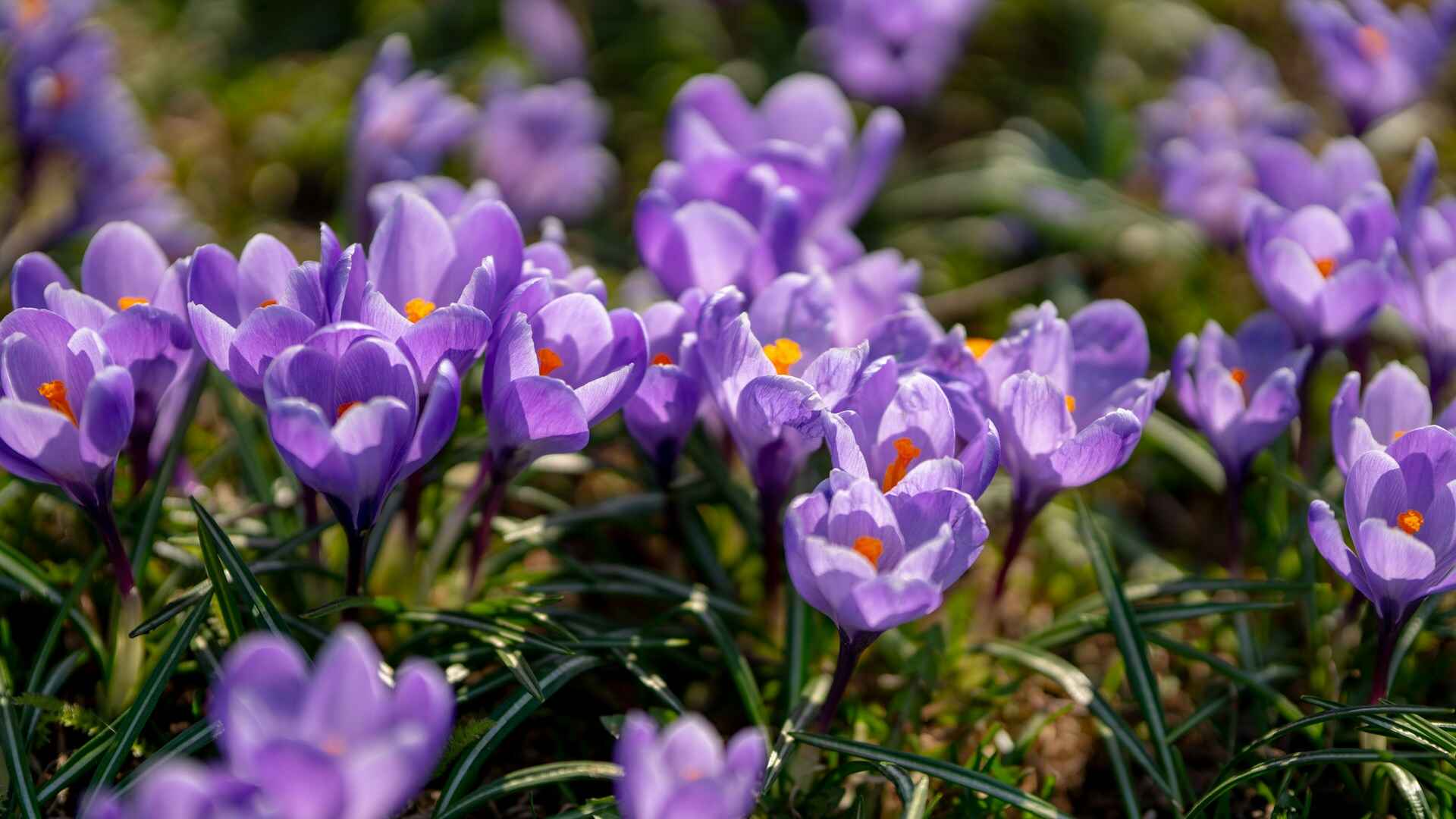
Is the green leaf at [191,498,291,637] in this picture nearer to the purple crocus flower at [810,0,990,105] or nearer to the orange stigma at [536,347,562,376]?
the orange stigma at [536,347,562,376]

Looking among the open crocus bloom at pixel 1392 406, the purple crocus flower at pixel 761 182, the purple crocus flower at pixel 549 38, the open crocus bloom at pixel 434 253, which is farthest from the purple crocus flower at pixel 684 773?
the purple crocus flower at pixel 549 38

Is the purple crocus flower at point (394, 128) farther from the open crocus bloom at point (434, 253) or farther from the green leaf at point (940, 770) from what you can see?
the green leaf at point (940, 770)

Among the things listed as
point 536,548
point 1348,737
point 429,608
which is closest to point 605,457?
point 536,548

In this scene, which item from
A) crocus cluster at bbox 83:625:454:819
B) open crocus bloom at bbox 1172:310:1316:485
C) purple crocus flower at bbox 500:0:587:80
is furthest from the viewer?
purple crocus flower at bbox 500:0:587:80

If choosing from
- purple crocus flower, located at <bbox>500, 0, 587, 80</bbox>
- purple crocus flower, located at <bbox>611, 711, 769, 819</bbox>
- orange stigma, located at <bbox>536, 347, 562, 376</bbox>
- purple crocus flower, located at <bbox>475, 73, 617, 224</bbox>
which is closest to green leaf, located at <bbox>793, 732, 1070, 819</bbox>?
purple crocus flower, located at <bbox>611, 711, 769, 819</bbox>

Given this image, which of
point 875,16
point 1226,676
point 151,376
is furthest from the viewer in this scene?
point 875,16

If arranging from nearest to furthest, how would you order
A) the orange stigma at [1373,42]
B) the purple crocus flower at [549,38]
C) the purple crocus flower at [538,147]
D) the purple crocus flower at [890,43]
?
1. the orange stigma at [1373,42]
2. the purple crocus flower at [538,147]
3. the purple crocus flower at [890,43]
4. the purple crocus flower at [549,38]

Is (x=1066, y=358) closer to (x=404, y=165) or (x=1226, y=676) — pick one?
(x=1226, y=676)
